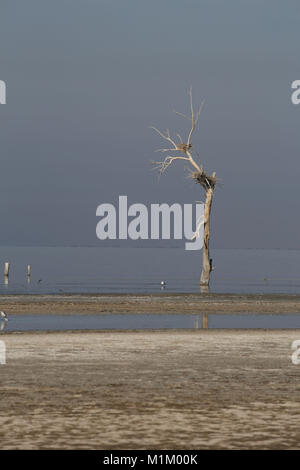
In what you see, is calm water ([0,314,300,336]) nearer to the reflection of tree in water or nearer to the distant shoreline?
the reflection of tree in water

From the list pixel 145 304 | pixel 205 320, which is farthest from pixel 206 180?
pixel 205 320

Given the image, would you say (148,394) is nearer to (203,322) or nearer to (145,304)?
(203,322)

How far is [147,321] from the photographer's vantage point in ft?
119

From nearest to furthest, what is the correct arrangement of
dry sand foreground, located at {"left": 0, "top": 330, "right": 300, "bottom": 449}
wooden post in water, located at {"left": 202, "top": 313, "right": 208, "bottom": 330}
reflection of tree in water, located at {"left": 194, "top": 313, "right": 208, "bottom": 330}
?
dry sand foreground, located at {"left": 0, "top": 330, "right": 300, "bottom": 449}
reflection of tree in water, located at {"left": 194, "top": 313, "right": 208, "bottom": 330}
wooden post in water, located at {"left": 202, "top": 313, "right": 208, "bottom": 330}

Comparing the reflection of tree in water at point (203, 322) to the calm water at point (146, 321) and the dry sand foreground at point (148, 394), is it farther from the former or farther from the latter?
the dry sand foreground at point (148, 394)

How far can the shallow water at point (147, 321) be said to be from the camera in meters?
33.2

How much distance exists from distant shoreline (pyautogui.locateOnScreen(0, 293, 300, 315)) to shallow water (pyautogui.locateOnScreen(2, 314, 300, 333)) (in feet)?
6.81

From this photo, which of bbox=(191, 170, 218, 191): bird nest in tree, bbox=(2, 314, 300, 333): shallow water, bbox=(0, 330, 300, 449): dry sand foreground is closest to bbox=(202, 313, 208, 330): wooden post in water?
bbox=(2, 314, 300, 333): shallow water

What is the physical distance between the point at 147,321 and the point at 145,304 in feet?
30.9

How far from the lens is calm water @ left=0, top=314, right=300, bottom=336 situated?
1307 inches

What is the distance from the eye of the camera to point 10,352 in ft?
73.9
